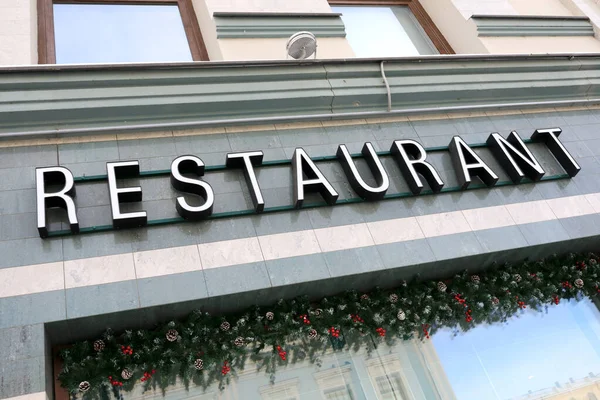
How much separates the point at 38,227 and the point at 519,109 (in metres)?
6.59

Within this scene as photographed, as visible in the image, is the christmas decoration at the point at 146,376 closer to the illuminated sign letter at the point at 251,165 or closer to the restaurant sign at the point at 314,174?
the restaurant sign at the point at 314,174

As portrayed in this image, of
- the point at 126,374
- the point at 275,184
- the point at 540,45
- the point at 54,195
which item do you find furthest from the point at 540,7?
the point at 126,374

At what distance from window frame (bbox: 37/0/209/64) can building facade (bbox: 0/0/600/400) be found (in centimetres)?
4

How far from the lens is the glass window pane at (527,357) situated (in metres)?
6.31

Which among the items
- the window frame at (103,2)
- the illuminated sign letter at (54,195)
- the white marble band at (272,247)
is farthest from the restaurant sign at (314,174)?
the window frame at (103,2)

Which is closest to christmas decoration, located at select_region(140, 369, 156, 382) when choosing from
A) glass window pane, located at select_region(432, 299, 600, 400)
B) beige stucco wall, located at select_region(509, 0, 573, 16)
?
glass window pane, located at select_region(432, 299, 600, 400)

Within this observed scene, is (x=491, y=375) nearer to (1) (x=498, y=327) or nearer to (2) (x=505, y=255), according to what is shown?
(1) (x=498, y=327)

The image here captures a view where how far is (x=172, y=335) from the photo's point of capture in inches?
207

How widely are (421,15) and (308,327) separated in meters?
6.67

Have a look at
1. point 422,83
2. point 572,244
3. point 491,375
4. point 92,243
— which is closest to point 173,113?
point 92,243

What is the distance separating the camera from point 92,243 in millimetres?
5391

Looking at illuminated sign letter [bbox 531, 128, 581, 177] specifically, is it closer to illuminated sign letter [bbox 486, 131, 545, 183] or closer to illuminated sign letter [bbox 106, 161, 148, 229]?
illuminated sign letter [bbox 486, 131, 545, 183]

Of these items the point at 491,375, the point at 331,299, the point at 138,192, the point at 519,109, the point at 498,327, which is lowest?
the point at 491,375

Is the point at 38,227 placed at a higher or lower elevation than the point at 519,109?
lower
